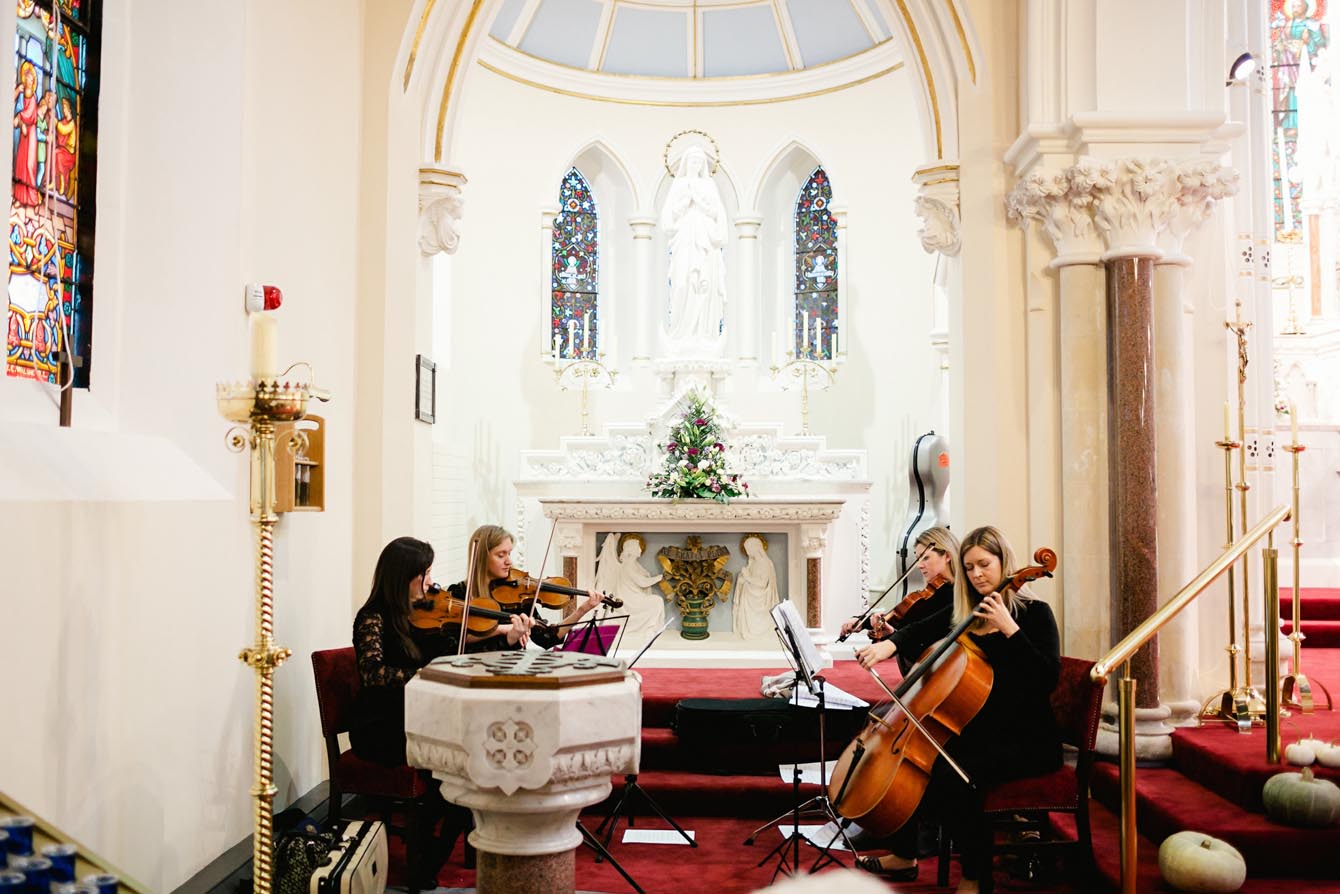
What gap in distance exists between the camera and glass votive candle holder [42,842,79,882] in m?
2.38

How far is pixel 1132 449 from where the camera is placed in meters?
5.59

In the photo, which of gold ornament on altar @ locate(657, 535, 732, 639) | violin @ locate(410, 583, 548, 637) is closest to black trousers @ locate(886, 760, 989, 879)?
violin @ locate(410, 583, 548, 637)

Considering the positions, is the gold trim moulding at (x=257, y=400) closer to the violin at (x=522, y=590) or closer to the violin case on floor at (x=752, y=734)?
the violin at (x=522, y=590)

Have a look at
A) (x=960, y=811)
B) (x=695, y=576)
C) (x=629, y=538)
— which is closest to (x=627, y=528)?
(x=629, y=538)

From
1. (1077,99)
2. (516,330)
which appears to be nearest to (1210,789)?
(1077,99)

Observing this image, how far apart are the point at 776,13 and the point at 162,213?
7640mm

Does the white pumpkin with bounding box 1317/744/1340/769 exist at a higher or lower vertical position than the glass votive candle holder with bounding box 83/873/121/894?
lower

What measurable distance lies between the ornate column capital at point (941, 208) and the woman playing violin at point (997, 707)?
2366mm

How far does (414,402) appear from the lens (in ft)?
20.5

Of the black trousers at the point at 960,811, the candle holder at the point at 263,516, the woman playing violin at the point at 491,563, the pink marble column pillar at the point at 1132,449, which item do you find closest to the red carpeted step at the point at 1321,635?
the pink marble column pillar at the point at 1132,449

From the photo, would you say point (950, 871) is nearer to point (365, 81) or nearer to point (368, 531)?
point (368, 531)

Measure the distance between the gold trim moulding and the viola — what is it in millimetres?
2908

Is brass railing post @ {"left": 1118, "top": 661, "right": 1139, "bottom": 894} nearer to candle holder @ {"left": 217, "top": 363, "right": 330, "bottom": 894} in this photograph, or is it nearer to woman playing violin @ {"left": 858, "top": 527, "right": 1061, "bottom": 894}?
woman playing violin @ {"left": 858, "top": 527, "right": 1061, "bottom": 894}

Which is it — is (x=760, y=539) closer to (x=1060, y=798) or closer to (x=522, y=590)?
(x=522, y=590)
